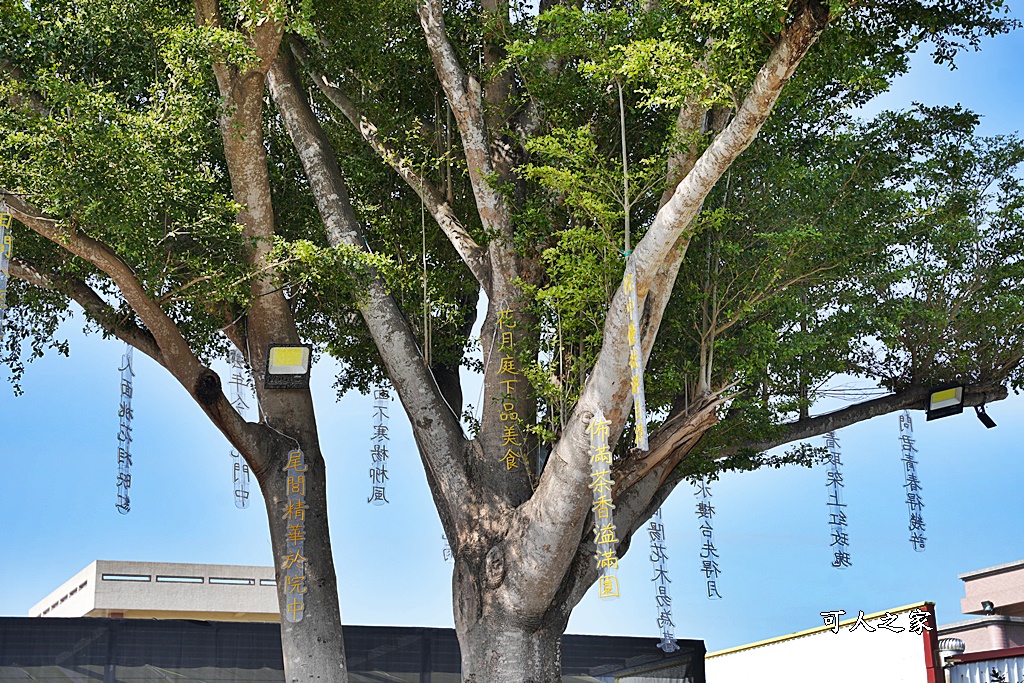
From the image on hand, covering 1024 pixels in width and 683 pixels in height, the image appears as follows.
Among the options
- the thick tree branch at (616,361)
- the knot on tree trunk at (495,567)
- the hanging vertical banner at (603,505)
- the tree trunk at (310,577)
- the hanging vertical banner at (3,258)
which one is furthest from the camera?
the tree trunk at (310,577)

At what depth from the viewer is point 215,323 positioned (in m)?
8.36

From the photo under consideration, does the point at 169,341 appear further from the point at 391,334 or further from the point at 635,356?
the point at 635,356

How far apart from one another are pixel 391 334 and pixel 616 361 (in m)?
2.03

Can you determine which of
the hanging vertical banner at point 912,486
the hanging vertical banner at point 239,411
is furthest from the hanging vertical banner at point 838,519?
the hanging vertical banner at point 239,411

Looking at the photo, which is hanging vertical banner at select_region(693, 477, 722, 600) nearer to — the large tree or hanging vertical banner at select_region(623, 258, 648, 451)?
the large tree

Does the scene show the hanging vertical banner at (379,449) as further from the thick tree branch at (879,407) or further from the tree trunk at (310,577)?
the thick tree branch at (879,407)

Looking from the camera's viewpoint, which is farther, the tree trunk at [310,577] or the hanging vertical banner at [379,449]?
the hanging vertical banner at [379,449]

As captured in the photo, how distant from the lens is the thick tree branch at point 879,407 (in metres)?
9.06

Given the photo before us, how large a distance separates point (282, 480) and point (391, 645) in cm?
153

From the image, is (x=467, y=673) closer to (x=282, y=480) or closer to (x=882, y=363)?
(x=282, y=480)

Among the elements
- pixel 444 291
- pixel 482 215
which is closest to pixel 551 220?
pixel 482 215

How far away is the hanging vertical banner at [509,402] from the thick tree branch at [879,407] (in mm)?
2462

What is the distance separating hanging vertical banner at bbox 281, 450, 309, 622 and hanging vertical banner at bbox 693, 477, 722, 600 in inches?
152

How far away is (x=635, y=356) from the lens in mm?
6055
